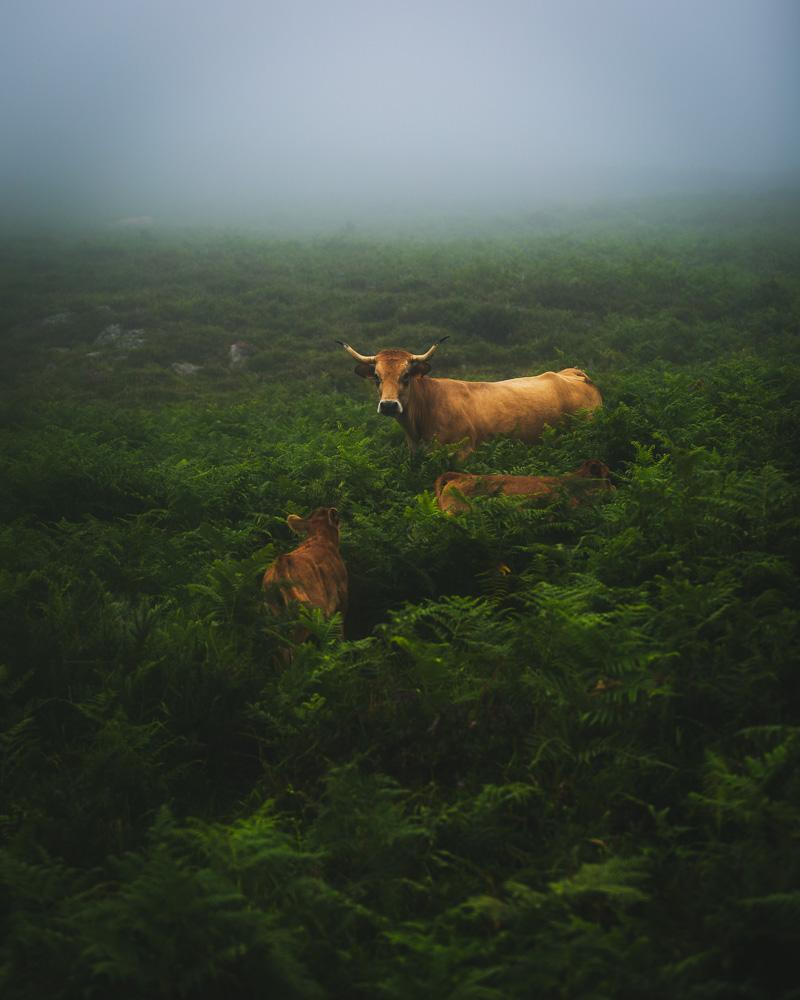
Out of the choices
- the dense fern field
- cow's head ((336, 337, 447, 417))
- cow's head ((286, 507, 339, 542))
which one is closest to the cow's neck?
cow's head ((336, 337, 447, 417))

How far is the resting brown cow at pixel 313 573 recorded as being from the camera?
5.31m

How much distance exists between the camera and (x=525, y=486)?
23.3ft

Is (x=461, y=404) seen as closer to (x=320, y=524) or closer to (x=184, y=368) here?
(x=320, y=524)

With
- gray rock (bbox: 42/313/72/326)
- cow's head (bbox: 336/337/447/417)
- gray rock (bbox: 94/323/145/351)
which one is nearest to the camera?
cow's head (bbox: 336/337/447/417)

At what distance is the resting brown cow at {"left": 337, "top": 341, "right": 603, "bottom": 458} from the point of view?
10.5 meters

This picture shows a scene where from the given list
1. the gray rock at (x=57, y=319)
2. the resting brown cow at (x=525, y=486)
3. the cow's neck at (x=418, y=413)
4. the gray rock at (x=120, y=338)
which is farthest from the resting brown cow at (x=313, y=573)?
the gray rock at (x=57, y=319)

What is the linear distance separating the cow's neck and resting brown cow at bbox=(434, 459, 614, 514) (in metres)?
3.19

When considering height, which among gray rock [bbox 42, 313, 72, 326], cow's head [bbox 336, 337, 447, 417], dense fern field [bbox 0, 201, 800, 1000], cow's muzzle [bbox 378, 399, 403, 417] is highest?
gray rock [bbox 42, 313, 72, 326]

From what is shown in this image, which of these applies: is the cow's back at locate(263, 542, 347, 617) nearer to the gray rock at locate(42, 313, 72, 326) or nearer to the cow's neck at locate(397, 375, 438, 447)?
the cow's neck at locate(397, 375, 438, 447)

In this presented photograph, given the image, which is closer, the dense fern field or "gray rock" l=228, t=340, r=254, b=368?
the dense fern field

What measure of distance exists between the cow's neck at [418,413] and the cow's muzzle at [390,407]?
0.48 metres

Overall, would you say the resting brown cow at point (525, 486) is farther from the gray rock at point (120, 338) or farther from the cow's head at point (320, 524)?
the gray rock at point (120, 338)

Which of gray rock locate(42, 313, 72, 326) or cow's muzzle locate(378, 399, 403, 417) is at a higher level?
gray rock locate(42, 313, 72, 326)

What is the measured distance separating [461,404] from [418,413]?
0.72 meters
